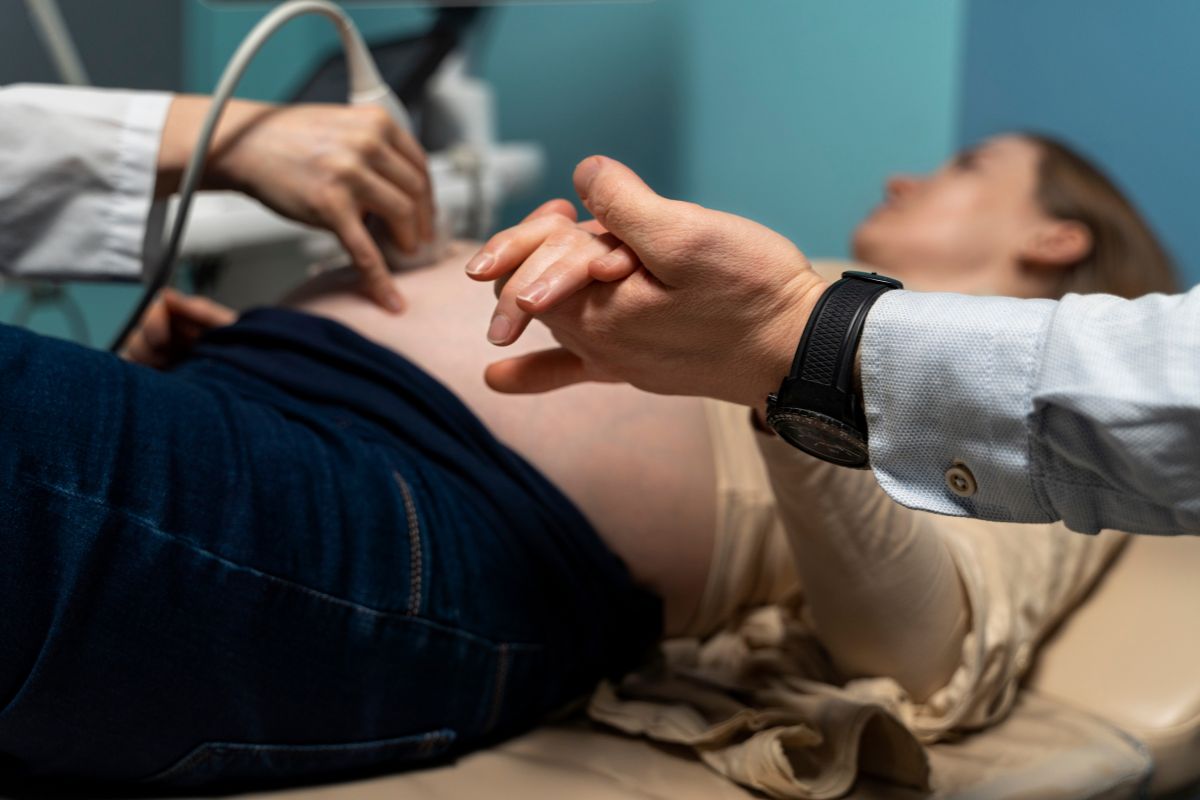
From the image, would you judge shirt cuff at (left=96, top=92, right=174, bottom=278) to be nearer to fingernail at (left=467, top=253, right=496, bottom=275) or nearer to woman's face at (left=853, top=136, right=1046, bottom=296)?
fingernail at (left=467, top=253, right=496, bottom=275)

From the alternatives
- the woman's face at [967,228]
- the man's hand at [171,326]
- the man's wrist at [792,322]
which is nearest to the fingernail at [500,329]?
the man's wrist at [792,322]

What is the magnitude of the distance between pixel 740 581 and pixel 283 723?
40 centimetres

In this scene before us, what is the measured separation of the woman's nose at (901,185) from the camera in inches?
55.8

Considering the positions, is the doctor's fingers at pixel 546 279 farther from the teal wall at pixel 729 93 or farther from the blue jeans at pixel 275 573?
the teal wall at pixel 729 93

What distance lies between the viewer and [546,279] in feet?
2.00

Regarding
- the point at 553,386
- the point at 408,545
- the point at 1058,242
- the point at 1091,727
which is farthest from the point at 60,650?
the point at 1058,242

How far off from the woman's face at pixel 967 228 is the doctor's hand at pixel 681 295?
0.73 meters

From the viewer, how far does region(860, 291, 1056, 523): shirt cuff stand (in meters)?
0.56

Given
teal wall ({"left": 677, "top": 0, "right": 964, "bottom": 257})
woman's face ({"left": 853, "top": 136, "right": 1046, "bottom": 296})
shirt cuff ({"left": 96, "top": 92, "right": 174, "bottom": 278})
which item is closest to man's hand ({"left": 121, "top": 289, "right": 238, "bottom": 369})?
shirt cuff ({"left": 96, "top": 92, "right": 174, "bottom": 278})

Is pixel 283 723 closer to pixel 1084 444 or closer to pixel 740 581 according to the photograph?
pixel 740 581

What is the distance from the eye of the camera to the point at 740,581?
37.4 inches

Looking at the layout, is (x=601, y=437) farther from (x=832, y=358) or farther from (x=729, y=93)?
(x=729, y=93)

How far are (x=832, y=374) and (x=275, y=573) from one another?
36 cm

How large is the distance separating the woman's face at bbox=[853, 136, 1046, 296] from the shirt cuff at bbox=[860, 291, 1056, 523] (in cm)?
74
